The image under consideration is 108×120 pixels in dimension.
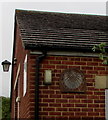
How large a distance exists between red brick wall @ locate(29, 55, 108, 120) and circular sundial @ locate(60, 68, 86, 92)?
127 millimetres

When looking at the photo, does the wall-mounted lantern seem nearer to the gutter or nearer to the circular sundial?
the gutter

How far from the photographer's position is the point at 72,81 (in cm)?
1061

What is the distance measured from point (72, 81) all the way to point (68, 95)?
44 centimetres

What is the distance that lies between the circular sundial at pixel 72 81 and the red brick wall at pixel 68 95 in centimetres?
13

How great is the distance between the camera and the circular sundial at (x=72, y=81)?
10.5m

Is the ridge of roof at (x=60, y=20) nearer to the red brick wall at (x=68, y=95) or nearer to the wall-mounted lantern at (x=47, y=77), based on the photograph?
the red brick wall at (x=68, y=95)

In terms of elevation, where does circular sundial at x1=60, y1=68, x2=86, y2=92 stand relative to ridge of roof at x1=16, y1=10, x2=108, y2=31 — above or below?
below

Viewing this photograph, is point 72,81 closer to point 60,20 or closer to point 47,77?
point 47,77

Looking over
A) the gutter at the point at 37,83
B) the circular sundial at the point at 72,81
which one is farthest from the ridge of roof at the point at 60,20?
the circular sundial at the point at 72,81

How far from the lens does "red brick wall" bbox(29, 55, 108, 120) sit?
10352 mm

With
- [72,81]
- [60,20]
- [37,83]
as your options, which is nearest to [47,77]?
[37,83]

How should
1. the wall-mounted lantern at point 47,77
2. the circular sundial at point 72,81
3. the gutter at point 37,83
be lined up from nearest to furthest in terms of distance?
1. the gutter at point 37,83
2. the wall-mounted lantern at point 47,77
3. the circular sundial at point 72,81

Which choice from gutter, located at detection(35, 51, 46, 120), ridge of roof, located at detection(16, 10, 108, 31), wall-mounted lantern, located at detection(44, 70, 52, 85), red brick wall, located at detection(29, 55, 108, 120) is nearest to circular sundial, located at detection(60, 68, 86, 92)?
red brick wall, located at detection(29, 55, 108, 120)

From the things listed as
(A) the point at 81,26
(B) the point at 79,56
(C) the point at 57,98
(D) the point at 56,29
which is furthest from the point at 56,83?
(A) the point at 81,26
